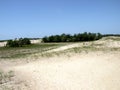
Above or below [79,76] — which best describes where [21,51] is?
below

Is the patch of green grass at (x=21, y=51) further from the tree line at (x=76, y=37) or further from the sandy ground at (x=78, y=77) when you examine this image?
the tree line at (x=76, y=37)

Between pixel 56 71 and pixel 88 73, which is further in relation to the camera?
pixel 56 71

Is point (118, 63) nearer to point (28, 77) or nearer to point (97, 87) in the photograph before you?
point (97, 87)

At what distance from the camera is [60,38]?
3396 inches

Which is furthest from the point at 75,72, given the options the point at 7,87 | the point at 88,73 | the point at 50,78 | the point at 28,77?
the point at 7,87

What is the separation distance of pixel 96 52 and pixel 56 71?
6309 millimetres

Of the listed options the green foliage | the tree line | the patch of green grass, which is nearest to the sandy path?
the patch of green grass

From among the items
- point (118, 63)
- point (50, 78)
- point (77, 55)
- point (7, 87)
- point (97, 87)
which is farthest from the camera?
point (77, 55)

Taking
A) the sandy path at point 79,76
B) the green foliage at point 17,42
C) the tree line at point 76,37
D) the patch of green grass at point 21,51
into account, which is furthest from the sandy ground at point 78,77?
the tree line at point 76,37

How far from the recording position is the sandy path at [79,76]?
11.5 metres

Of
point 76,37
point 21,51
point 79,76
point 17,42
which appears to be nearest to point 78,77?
point 79,76

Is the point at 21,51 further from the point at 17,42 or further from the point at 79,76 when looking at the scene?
the point at 79,76

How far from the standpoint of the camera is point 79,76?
13320 mm

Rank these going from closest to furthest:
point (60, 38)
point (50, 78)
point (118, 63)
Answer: point (50, 78)
point (118, 63)
point (60, 38)
